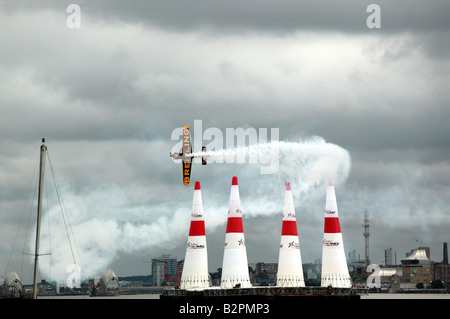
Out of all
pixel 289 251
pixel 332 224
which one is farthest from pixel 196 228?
pixel 332 224

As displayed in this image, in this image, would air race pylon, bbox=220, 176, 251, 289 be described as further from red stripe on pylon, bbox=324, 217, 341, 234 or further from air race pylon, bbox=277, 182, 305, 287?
red stripe on pylon, bbox=324, 217, 341, 234

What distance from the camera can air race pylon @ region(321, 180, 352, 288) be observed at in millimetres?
70188

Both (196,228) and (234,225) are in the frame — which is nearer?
(234,225)

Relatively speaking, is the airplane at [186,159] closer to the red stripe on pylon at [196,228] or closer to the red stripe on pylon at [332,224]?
the red stripe on pylon at [196,228]

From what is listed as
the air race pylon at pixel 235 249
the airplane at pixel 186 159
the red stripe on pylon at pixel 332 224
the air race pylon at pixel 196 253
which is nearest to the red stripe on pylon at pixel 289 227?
the red stripe on pylon at pixel 332 224

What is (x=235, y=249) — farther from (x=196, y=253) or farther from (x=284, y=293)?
(x=284, y=293)

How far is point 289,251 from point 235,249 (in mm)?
4829

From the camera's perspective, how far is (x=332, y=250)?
70500mm

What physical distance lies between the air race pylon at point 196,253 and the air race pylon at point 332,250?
10.9 meters

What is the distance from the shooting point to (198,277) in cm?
7338

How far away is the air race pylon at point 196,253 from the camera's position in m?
72.4

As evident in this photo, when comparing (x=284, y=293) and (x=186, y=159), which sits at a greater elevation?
(x=186, y=159)
